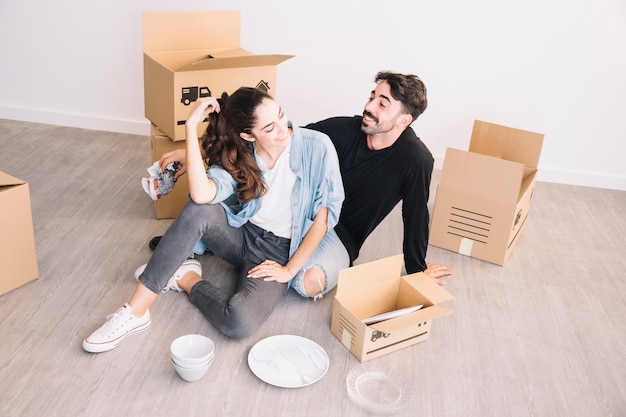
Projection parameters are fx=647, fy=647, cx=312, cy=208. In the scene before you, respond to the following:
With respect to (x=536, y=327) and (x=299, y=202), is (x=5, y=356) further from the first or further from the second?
(x=536, y=327)

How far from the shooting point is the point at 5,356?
72.0 inches

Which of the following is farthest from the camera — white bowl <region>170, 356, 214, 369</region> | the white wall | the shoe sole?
the white wall

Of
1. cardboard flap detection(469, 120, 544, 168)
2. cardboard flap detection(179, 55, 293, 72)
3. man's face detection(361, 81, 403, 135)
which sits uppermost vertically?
cardboard flap detection(179, 55, 293, 72)

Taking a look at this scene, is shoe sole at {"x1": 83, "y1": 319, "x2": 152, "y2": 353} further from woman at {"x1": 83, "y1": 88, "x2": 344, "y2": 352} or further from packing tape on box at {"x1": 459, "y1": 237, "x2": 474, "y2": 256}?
packing tape on box at {"x1": 459, "y1": 237, "x2": 474, "y2": 256}

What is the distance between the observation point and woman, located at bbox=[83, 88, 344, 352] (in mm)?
1921

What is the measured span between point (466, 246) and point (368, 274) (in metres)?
0.71

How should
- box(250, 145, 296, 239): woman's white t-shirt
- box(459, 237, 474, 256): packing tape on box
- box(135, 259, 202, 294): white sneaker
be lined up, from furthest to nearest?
1. box(459, 237, 474, 256): packing tape on box
2. box(135, 259, 202, 294): white sneaker
3. box(250, 145, 296, 239): woman's white t-shirt

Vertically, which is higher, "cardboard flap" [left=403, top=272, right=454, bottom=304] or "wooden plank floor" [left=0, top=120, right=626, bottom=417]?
"cardboard flap" [left=403, top=272, right=454, bottom=304]

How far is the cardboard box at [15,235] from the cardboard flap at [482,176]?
152 cm

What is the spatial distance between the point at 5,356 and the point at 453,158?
66.8 inches

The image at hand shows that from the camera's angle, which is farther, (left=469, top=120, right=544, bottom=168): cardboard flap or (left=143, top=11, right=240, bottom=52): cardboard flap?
(left=469, top=120, right=544, bottom=168): cardboard flap

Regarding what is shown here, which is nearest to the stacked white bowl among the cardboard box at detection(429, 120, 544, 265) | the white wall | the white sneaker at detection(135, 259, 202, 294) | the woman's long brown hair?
the white sneaker at detection(135, 259, 202, 294)

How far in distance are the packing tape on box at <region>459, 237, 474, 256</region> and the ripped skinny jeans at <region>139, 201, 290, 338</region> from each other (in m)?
0.82

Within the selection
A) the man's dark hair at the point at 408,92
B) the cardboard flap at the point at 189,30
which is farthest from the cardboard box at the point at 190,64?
the man's dark hair at the point at 408,92
